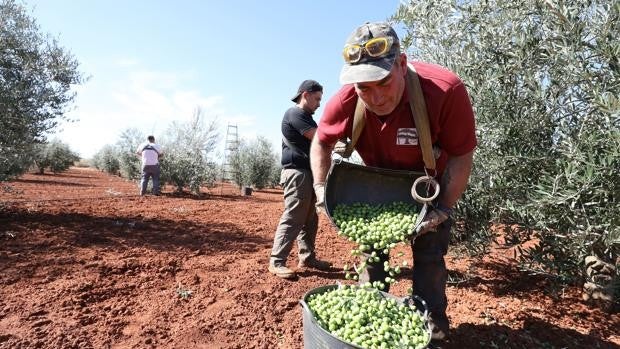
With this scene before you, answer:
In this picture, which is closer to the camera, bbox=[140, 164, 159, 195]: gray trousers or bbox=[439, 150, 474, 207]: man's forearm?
bbox=[439, 150, 474, 207]: man's forearm

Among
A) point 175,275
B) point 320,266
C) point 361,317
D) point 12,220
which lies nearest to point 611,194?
point 361,317

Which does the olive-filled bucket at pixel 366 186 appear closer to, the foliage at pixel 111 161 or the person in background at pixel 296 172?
the person in background at pixel 296 172

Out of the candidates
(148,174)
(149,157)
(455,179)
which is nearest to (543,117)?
(455,179)

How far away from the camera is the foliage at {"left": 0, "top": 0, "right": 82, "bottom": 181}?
6.81 meters

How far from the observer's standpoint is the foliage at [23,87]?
6.81 meters

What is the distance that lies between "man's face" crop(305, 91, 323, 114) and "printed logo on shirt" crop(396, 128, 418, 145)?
89.4 inches

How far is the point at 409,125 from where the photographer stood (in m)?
2.64

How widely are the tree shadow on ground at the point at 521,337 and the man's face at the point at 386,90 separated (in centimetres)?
207

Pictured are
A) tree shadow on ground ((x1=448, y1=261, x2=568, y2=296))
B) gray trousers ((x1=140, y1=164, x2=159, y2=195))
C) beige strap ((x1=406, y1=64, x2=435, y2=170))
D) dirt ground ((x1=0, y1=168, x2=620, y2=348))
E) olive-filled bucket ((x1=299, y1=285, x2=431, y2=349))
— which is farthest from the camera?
gray trousers ((x1=140, y1=164, x2=159, y2=195))

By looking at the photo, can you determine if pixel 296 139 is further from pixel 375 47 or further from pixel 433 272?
pixel 375 47

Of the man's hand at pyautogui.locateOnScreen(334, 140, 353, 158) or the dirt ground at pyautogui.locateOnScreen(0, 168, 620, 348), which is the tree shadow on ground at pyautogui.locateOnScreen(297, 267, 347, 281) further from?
the man's hand at pyautogui.locateOnScreen(334, 140, 353, 158)

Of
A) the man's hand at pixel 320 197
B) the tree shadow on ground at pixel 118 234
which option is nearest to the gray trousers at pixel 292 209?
the tree shadow on ground at pixel 118 234

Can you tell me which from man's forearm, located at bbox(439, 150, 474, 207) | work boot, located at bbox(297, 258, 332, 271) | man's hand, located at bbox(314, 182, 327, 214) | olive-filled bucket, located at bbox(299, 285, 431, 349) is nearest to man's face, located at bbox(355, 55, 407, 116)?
man's forearm, located at bbox(439, 150, 474, 207)

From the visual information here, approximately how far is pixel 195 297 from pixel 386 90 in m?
2.94
